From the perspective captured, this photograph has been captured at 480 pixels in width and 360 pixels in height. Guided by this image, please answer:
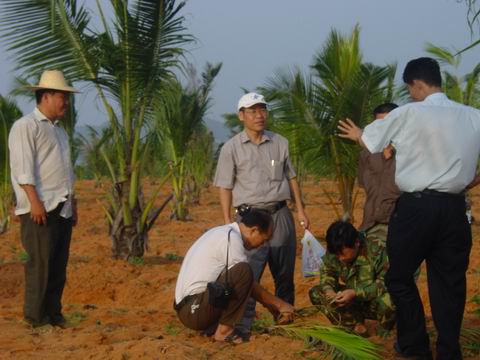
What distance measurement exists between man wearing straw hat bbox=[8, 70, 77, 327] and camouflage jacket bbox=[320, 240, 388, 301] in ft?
6.46

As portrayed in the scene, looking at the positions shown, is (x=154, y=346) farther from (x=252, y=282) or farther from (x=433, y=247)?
(x=433, y=247)

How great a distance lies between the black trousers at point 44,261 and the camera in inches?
228

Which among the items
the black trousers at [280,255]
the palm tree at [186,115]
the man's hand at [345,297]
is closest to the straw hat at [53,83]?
the black trousers at [280,255]

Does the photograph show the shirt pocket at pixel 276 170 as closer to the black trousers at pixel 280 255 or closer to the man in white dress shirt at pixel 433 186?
the black trousers at pixel 280 255

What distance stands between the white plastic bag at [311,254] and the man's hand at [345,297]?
600 millimetres

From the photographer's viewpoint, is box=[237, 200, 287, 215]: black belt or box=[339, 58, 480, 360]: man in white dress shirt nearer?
box=[339, 58, 480, 360]: man in white dress shirt

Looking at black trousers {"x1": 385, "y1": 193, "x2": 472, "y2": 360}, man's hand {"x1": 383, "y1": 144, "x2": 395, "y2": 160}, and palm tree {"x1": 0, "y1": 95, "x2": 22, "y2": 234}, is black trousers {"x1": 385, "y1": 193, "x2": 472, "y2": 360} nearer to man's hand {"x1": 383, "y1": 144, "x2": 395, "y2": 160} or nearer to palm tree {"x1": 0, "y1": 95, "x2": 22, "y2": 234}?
man's hand {"x1": 383, "y1": 144, "x2": 395, "y2": 160}

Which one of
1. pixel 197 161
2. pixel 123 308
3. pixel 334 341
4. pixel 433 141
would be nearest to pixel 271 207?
pixel 334 341

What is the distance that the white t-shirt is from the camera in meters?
5.10

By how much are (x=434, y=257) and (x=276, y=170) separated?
164 cm

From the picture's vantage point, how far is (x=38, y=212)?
5.64 m

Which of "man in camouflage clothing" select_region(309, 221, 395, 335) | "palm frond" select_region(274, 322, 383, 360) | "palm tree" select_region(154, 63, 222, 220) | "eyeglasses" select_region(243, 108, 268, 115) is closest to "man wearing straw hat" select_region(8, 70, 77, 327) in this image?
"eyeglasses" select_region(243, 108, 268, 115)

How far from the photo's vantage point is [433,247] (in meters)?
4.68

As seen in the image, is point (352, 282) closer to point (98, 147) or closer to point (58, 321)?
point (58, 321)
